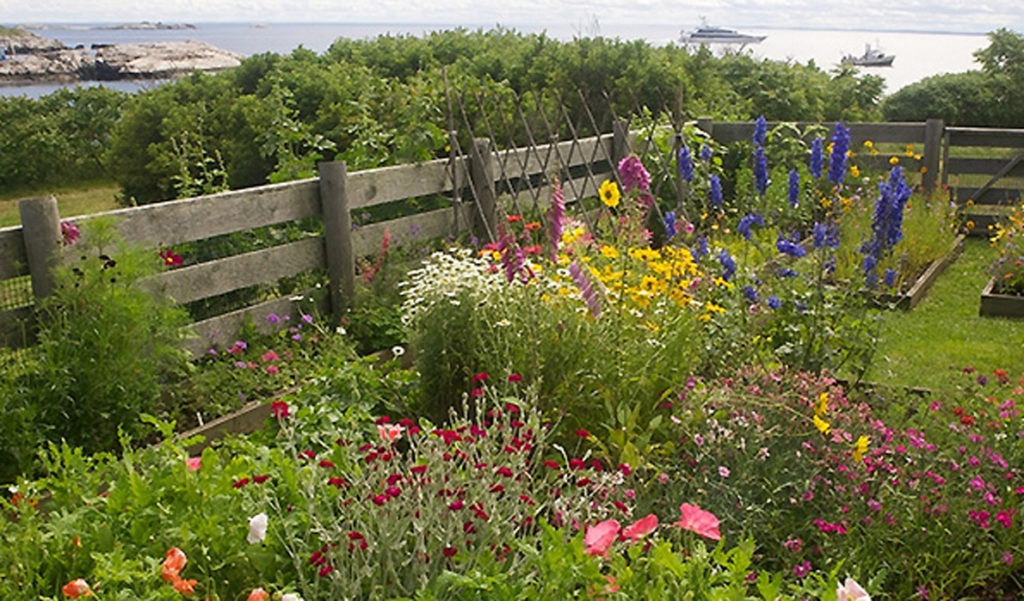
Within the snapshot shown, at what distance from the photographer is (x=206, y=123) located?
10836 mm

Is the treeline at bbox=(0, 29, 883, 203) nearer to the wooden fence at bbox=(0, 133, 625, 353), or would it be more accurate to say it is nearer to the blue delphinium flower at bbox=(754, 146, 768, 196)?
the wooden fence at bbox=(0, 133, 625, 353)

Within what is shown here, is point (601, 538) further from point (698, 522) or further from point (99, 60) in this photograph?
point (99, 60)

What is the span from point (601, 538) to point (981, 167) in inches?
360

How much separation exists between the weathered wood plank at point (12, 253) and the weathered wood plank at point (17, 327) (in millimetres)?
160

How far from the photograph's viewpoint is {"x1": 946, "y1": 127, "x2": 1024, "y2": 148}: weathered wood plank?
30.6ft

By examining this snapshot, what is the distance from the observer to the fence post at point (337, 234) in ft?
17.9

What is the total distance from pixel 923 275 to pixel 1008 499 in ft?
15.3

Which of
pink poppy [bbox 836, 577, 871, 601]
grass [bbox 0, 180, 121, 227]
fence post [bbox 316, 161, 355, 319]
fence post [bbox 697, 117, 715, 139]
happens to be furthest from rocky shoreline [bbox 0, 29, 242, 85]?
pink poppy [bbox 836, 577, 871, 601]

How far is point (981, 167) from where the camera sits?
969 centimetres

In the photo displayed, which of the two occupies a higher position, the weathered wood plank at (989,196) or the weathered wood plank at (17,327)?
the weathered wood plank at (17,327)

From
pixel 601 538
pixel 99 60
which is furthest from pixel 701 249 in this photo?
pixel 99 60

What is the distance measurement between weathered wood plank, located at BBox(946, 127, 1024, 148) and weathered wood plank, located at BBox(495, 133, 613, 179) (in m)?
3.77

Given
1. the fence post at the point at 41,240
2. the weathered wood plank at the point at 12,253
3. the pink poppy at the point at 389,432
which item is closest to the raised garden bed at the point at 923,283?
the pink poppy at the point at 389,432

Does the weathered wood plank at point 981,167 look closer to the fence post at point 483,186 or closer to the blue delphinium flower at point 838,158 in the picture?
the fence post at point 483,186
